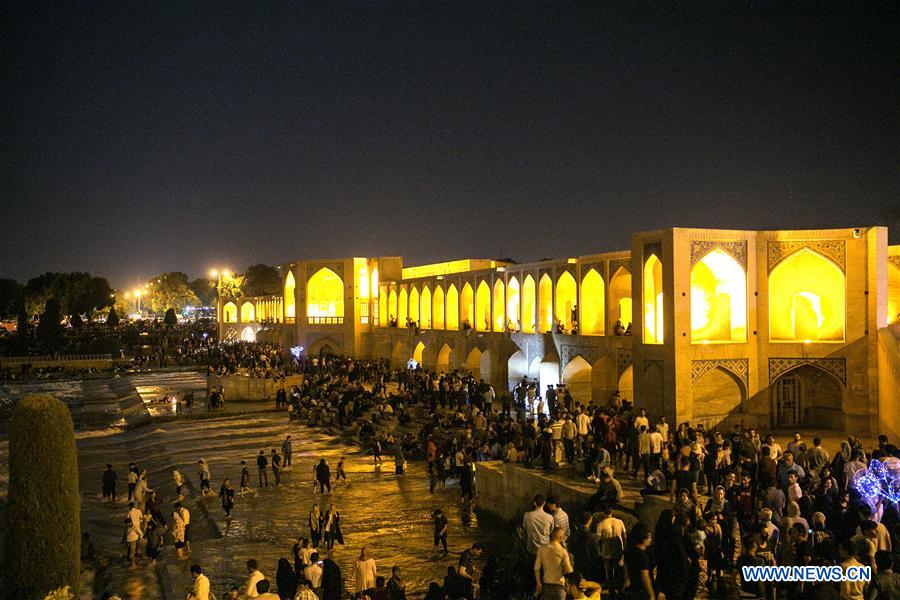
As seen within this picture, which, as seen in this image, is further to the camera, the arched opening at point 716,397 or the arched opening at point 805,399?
the arched opening at point 805,399

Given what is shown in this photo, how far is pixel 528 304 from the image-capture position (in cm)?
2305

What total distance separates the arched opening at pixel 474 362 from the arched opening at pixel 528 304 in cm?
356

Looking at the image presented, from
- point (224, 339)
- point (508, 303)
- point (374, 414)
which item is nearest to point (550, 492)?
point (374, 414)

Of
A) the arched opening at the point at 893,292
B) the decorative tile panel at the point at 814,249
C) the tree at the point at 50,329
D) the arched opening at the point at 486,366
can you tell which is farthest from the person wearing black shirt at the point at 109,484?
the tree at the point at 50,329

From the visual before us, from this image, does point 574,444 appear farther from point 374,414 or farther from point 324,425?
point 324,425

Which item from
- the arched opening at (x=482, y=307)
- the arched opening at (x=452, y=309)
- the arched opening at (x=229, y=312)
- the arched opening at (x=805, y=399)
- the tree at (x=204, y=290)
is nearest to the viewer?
the arched opening at (x=805, y=399)

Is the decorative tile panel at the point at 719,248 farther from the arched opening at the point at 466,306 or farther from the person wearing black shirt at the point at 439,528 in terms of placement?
the arched opening at the point at 466,306

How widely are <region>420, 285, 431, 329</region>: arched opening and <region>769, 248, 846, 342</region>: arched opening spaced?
16.7m

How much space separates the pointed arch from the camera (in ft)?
114

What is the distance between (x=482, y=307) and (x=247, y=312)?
106ft

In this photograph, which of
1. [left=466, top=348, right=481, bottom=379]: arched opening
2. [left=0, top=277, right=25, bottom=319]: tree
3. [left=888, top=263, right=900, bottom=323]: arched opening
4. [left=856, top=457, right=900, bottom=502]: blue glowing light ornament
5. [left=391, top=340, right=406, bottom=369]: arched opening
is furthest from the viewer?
[left=0, top=277, right=25, bottom=319]: tree

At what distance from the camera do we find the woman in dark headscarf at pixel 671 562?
5.83 m

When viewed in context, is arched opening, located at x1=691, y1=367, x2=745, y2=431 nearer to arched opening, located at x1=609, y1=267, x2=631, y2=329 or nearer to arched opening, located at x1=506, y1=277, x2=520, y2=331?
arched opening, located at x1=609, y1=267, x2=631, y2=329

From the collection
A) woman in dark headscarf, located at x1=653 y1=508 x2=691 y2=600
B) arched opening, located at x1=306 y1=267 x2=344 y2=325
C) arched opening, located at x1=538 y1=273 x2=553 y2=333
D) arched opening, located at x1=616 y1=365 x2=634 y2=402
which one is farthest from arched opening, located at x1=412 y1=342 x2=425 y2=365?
woman in dark headscarf, located at x1=653 y1=508 x2=691 y2=600
